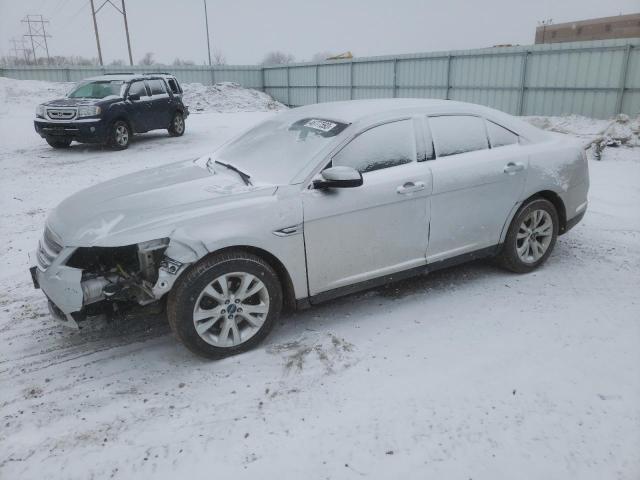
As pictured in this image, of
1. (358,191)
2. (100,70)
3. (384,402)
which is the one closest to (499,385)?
(384,402)

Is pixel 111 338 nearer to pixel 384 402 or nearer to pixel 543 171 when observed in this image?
pixel 384 402

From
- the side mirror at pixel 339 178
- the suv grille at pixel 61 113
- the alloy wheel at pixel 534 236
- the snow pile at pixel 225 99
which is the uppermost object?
the side mirror at pixel 339 178

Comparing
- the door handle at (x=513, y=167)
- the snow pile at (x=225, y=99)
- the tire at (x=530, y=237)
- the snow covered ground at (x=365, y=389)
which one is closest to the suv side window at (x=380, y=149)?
the door handle at (x=513, y=167)

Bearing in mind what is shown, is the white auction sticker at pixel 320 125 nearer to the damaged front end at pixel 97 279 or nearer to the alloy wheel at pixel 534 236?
the damaged front end at pixel 97 279

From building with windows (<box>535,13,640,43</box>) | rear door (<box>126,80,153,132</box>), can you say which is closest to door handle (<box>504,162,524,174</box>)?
rear door (<box>126,80,153,132</box>)

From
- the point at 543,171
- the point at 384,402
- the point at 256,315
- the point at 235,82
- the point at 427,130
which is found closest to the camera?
the point at 384,402

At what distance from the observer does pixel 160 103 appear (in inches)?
544

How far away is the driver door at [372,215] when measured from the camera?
354cm

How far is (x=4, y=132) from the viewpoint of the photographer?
49.0 ft

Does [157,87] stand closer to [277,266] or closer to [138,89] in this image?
[138,89]

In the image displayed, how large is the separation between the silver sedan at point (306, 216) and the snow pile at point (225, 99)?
22.2 m

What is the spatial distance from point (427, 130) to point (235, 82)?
100 feet

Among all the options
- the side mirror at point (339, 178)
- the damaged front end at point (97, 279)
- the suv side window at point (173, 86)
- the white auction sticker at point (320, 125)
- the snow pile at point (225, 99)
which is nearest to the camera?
the damaged front end at point (97, 279)

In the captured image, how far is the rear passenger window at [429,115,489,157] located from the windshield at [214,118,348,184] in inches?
33.5
